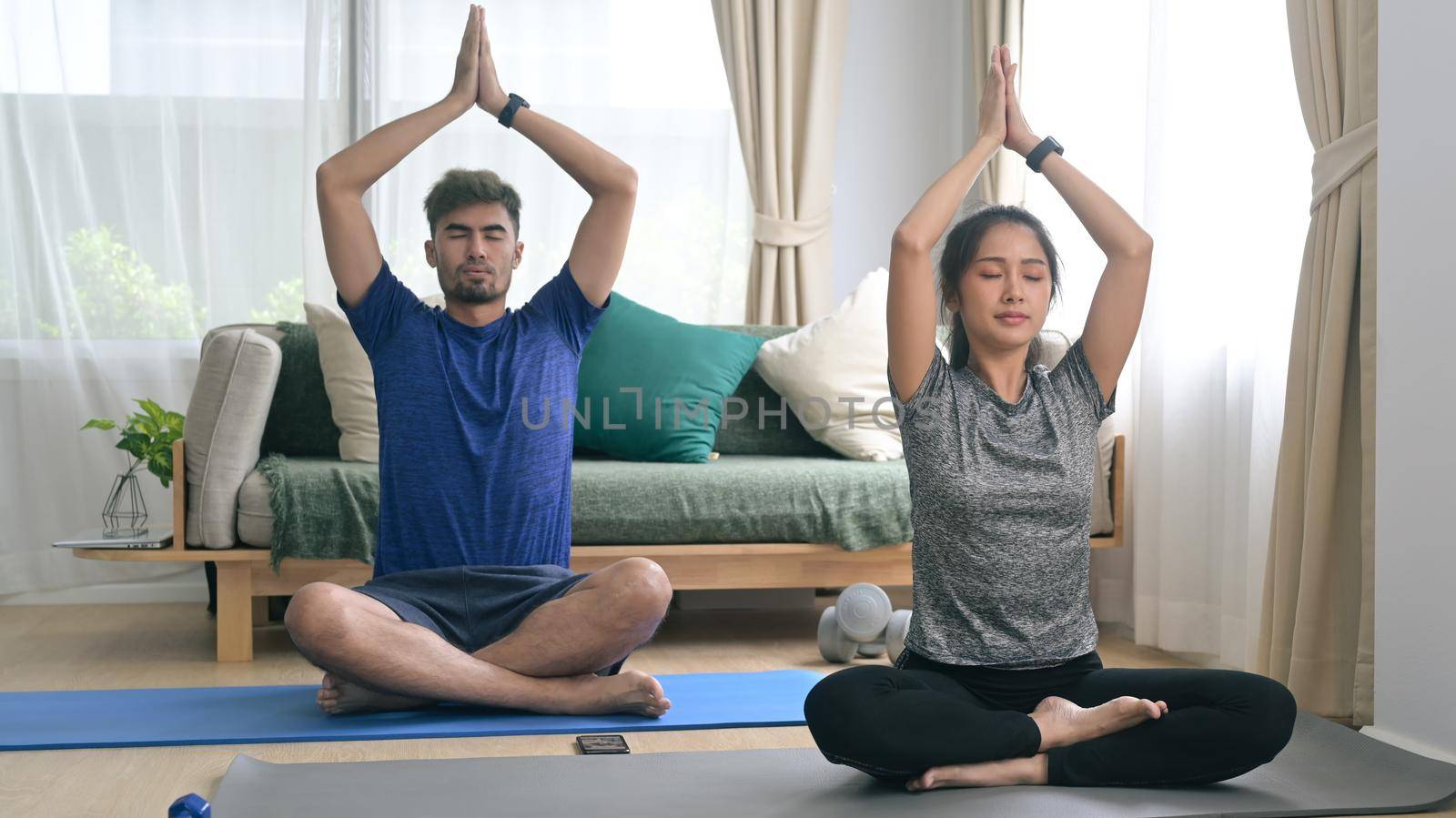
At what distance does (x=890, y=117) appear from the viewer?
4.70 meters

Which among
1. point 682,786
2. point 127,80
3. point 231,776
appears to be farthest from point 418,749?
point 127,80

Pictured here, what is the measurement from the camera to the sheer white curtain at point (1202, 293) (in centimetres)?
288

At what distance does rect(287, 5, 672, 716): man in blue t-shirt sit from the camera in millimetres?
2379

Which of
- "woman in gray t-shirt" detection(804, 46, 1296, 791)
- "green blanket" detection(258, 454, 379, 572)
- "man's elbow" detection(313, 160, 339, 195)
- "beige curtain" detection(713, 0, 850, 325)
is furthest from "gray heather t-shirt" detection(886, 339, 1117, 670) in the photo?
"beige curtain" detection(713, 0, 850, 325)

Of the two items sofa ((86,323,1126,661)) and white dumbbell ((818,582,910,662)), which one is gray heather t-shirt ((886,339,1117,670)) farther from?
sofa ((86,323,1126,661))

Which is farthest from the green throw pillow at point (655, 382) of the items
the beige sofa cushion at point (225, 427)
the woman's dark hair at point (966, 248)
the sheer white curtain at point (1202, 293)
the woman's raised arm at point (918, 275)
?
the woman's raised arm at point (918, 275)

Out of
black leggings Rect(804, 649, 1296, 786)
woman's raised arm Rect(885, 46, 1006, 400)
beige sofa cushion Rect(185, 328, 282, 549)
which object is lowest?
black leggings Rect(804, 649, 1296, 786)

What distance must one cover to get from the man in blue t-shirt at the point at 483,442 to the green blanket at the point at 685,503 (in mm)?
587

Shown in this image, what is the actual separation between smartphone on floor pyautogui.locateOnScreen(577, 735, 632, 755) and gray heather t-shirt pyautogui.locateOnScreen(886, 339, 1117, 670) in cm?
52

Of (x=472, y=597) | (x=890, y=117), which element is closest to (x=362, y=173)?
(x=472, y=597)

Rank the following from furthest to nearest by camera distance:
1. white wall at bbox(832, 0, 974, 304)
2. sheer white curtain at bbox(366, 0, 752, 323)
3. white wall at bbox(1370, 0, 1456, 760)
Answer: white wall at bbox(832, 0, 974, 304), sheer white curtain at bbox(366, 0, 752, 323), white wall at bbox(1370, 0, 1456, 760)

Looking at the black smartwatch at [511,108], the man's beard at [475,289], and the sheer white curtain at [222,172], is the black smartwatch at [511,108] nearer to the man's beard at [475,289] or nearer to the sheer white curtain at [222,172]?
the man's beard at [475,289]

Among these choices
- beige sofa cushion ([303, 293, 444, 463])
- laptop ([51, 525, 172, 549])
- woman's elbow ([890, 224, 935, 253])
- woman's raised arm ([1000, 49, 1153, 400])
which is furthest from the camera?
beige sofa cushion ([303, 293, 444, 463])

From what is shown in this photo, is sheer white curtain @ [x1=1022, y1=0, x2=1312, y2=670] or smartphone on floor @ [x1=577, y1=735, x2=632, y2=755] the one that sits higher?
sheer white curtain @ [x1=1022, y1=0, x2=1312, y2=670]
